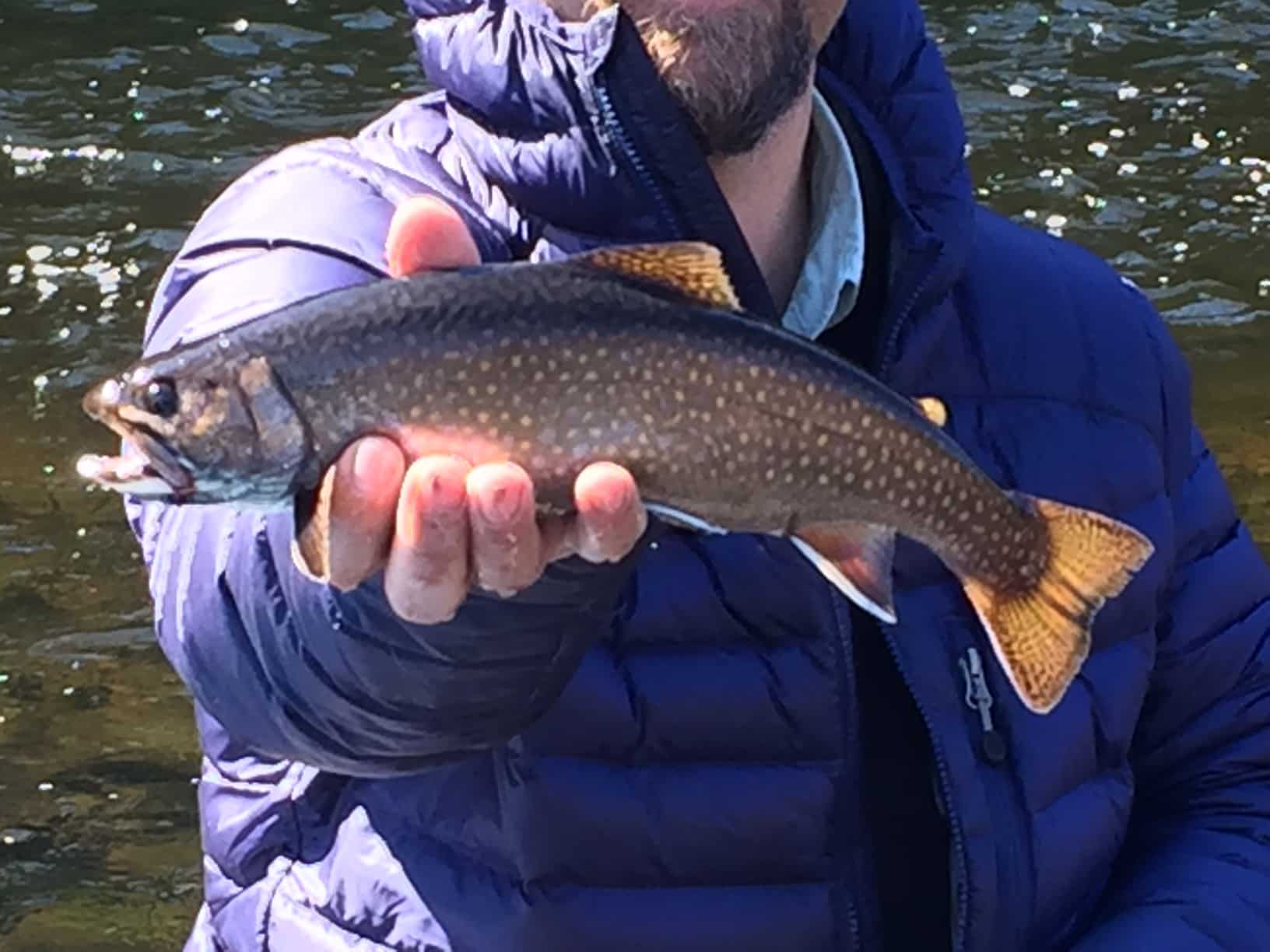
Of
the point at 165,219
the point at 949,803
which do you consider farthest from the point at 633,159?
the point at 165,219

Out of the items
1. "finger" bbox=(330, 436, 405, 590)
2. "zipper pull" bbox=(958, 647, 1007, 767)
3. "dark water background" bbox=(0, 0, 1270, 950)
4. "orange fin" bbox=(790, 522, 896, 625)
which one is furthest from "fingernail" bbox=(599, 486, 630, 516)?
"dark water background" bbox=(0, 0, 1270, 950)

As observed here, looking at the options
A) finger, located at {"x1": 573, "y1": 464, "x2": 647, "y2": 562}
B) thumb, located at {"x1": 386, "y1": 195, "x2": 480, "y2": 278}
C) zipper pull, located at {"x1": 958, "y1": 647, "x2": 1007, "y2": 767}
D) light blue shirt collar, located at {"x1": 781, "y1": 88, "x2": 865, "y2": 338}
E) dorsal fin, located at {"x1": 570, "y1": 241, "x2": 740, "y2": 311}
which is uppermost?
thumb, located at {"x1": 386, "y1": 195, "x2": 480, "y2": 278}

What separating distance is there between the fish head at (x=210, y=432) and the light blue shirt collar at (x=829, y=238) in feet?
3.64

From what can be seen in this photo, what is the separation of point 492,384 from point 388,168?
82cm

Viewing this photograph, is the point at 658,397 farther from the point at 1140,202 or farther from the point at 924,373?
the point at 1140,202

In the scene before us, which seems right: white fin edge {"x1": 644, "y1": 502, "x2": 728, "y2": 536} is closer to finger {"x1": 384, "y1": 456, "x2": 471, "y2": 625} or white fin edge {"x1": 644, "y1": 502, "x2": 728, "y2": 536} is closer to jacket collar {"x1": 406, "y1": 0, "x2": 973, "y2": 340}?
finger {"x1": 384, "y1": 456, "x2": 471, "y2": 625}

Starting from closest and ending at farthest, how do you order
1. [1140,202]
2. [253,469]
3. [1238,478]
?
[253,469] < [1238,478] < [1140,202]

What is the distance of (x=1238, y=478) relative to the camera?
25.1ft

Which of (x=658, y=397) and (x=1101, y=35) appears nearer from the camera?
(x=658, y=397)

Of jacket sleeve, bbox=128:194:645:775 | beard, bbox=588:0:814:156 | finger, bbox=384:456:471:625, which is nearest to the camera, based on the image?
finger, bbox=384:456:471:625

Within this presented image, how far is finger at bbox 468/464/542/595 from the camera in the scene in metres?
2.14

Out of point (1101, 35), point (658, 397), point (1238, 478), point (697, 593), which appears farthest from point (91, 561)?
point (1101, 35)

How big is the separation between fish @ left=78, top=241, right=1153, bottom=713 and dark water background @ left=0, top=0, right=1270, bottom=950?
102 cm

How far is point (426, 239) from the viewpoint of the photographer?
90.3 inches
